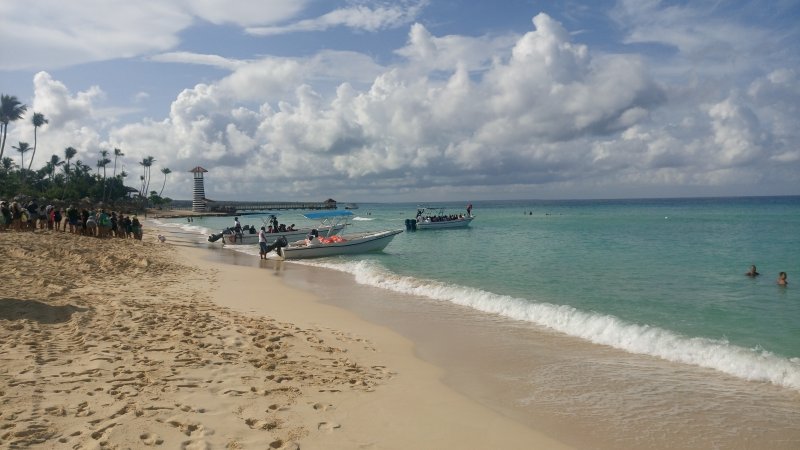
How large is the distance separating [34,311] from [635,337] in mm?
11398

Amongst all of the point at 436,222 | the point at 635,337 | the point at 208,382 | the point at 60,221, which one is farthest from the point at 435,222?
the point at 208,382

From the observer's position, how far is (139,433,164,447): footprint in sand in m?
4.52

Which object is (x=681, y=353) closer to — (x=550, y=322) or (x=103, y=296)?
(x=550, y=322)

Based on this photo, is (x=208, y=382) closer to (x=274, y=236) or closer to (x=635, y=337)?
(x=635, y=337)

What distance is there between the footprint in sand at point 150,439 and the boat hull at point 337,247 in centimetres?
2117

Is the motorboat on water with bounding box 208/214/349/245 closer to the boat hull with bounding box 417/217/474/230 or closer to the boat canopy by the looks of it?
the boat canopy

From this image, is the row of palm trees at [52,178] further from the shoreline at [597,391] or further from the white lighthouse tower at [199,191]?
the shoreline at [597,391]

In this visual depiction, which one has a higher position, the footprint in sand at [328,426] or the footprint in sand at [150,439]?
the footprint in sand at [150,439]

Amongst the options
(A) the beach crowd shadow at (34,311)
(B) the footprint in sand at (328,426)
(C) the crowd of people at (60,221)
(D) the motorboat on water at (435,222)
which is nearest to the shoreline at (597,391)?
(B) the footprint in sand at (328,426)

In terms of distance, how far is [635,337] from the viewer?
1019 cm

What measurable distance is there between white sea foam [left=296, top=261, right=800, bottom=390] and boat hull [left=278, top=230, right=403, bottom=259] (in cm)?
1104

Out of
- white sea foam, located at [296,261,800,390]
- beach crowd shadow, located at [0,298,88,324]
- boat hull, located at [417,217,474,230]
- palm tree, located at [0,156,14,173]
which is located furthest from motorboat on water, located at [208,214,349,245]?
palm tree, located at [0,156,14,173]

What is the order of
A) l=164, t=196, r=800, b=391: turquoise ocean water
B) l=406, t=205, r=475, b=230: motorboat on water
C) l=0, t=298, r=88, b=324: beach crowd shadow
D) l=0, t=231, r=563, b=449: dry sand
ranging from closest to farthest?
1. l=0, t=231, r=563, b=449: dry sand
2. l=0, t=298, r=88, b=324: beach crowd shadow
3. l=164, t=196, r=800, b=391: turquoise ocean water
4. l=406, t=205, r=475, b=230: motorboat on water

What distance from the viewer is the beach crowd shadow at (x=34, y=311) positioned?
26.0 feet
